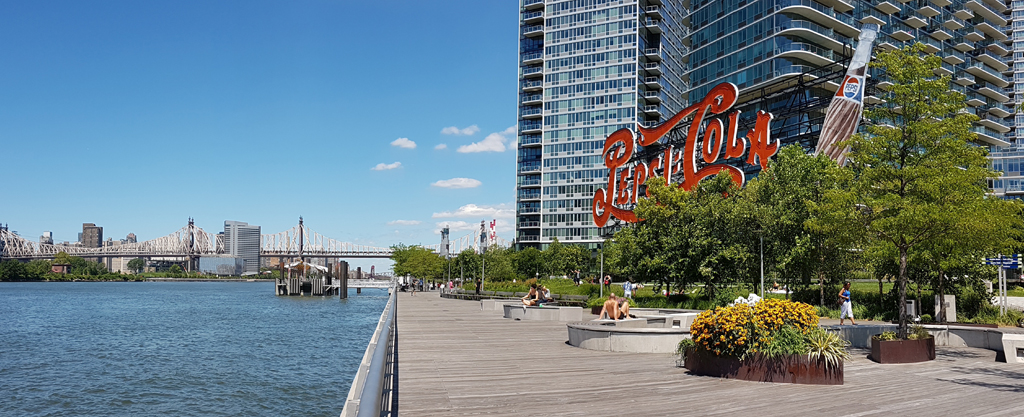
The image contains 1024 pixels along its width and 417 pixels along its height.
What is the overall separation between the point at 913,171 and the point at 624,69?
10839 centimetres

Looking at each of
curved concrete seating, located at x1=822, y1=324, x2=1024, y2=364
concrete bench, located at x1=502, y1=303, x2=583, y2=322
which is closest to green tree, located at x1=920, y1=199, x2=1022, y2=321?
curved concrete seating, located at x1=822, y1=324, x2=1024, y2=364

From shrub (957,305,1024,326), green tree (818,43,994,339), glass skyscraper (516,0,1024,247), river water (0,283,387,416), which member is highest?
glass skyscraper (516,0,1024,247)

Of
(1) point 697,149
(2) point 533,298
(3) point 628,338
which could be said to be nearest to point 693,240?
(2) point 533,298

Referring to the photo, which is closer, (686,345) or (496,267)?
(686,345)

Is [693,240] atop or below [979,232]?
atop

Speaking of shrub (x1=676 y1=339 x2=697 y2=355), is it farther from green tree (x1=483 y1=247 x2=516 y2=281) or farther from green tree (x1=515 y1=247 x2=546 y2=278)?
green tree (x1=515 y1=247 x2=546 y2=278)

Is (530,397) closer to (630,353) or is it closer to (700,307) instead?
(630,353)

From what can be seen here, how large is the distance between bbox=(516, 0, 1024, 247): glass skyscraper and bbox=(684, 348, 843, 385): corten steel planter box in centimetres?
9052

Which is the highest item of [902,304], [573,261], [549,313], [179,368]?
[573,261]

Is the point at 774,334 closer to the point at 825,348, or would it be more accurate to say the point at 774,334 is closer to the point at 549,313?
the point at 825,348

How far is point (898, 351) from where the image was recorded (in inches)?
601

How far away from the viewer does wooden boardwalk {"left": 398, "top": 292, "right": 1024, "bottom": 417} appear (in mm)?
9891

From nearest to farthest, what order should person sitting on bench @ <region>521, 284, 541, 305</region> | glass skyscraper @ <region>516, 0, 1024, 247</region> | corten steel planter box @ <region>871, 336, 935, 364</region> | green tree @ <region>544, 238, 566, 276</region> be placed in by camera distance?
corten steel planter box @ <region>871, 336, 935, 364</region>, person sitting on bench @ <region>521, 284, 541, 305</region>, green tree @ <region>544, 238, 566, 276</region>, glass skyscraper @ <region>516, 0, 1024, 247</region>

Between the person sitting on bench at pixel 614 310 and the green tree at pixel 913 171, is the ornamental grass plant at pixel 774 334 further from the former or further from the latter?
the person sitting on bench at pixel 614 310
